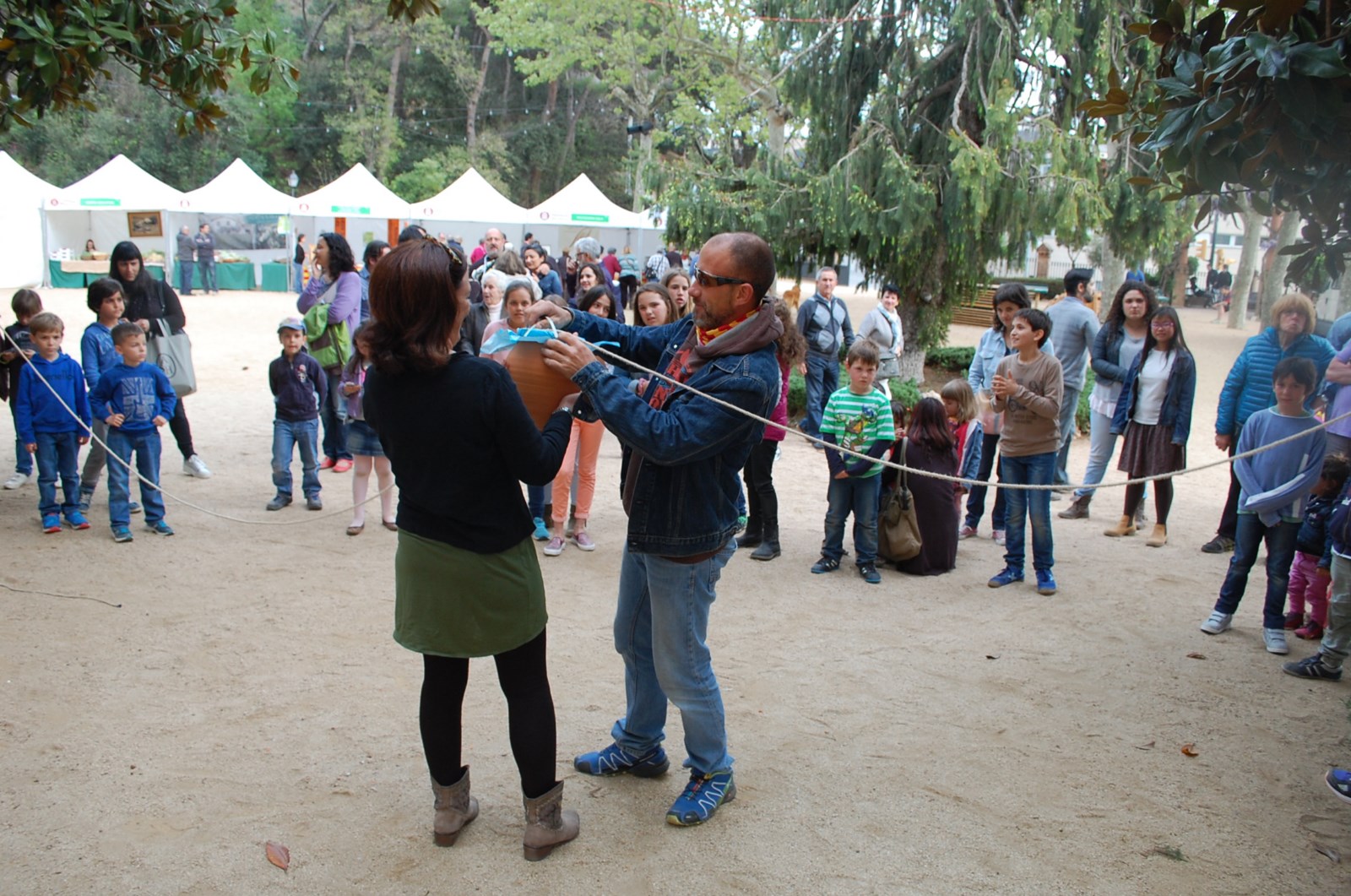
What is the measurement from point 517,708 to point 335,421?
598 centimetres

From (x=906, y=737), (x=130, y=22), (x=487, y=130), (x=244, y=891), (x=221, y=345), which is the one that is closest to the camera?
(x=244, y=891)

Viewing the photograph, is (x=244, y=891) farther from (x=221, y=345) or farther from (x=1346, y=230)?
(x=221, y=345)

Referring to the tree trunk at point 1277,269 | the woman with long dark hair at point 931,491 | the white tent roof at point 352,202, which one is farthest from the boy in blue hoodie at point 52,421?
the tree trunk at point 1277,269

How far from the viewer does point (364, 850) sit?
10.5 ft

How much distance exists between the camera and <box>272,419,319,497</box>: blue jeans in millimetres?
7426

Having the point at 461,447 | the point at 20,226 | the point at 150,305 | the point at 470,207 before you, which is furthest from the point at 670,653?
the point at 20,226

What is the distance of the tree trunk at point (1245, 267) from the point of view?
78.7ft

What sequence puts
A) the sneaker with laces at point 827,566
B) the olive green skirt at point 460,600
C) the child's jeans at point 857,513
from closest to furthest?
1. the olive green skirt at point 460,600
2. the child's jeans at point 857,513
3. the sneaker with laces at point 827,566

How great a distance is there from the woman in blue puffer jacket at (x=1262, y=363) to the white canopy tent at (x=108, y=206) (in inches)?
994

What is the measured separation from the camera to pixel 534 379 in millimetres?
3021

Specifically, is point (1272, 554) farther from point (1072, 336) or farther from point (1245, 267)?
point (1245, 267)

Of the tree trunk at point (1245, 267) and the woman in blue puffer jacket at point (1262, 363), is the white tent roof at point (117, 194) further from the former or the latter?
the tree trunk at point (1245, 267)

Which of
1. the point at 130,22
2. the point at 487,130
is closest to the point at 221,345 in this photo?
the point at 130,22

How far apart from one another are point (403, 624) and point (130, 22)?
156 inches
